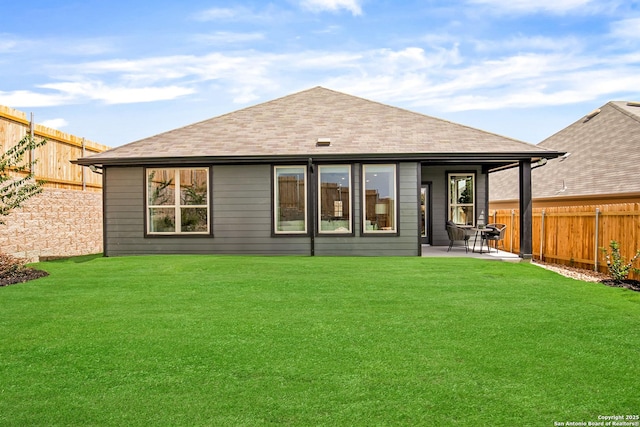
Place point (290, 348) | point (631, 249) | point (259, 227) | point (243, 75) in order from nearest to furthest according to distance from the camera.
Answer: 1. point (290, 348)
2. point (631, 249)
3. point (259, 227)
4. point (243, 75)

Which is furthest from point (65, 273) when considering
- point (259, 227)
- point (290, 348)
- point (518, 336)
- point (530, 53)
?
point (530, 53)

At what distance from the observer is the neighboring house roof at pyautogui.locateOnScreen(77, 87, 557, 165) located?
12.5 metres

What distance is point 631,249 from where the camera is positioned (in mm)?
9602

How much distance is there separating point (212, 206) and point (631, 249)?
9.26 metres

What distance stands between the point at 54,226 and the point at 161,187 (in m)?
3.12

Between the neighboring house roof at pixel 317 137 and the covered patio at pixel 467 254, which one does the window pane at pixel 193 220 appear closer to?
the neighboring house roof at pixel 317 137

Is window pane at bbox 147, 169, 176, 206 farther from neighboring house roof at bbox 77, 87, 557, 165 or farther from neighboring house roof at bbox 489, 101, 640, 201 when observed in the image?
neighboring house roof at bbox 489, 101, 640, 201

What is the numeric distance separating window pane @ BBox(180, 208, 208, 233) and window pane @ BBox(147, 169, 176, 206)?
0.44 meters

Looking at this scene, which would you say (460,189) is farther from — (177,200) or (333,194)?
(177,200)

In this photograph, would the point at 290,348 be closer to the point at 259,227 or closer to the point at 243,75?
the point at 259,227

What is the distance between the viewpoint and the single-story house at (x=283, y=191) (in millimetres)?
12594

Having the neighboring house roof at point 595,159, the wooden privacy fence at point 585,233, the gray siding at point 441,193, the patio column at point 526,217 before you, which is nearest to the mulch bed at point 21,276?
the patio column at point 526,217

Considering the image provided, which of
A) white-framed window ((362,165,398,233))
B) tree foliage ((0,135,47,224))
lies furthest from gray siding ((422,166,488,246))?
tree foliage ((0,135,47,224))

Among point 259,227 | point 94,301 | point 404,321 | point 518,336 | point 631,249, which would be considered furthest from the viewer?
point 259,227
